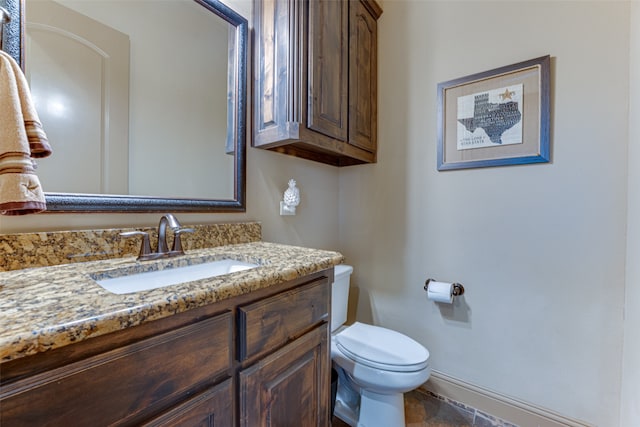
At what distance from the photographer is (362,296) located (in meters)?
1.94

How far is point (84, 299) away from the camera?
0.53m

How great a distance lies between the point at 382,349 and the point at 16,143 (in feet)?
4.76

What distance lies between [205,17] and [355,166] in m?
1.19

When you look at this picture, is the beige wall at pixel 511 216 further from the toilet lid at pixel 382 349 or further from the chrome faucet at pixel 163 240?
the chrome faucet at pixel 163 240

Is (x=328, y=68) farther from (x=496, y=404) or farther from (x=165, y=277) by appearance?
(x=496, y=404)

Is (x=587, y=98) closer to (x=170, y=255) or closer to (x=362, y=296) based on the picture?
(x=362, y=296)

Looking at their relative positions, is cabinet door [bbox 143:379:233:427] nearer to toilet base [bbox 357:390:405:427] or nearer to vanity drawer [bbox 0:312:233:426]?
vanity drawer [bbox 0:312:233:426]

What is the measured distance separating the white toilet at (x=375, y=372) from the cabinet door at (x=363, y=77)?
0.88 metres

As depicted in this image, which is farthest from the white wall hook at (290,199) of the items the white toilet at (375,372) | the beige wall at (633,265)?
the beige wall at (633,265)

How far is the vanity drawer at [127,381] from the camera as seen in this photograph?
1.34 ft

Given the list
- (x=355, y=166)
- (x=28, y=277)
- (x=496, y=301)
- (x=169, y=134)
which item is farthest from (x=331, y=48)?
(x=496, y=301)

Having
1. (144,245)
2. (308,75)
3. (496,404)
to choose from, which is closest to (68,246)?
(144,245)

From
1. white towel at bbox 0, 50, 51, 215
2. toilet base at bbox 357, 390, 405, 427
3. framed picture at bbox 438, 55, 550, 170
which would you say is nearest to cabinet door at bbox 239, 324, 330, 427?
toilet base at bbox 357, 390, 405, 427

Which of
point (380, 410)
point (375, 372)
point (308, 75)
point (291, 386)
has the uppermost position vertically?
point (308, 75)
